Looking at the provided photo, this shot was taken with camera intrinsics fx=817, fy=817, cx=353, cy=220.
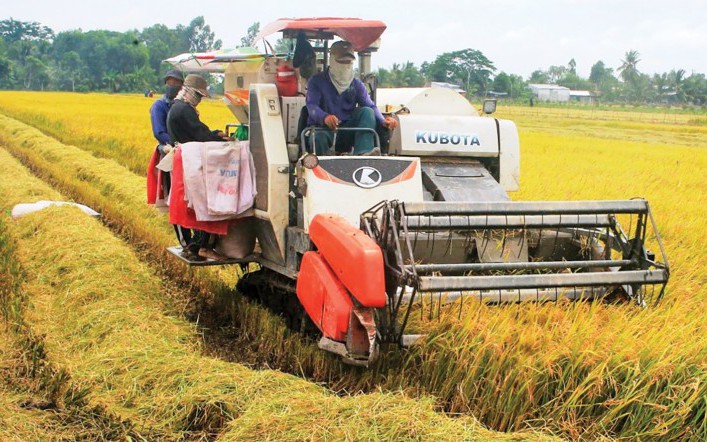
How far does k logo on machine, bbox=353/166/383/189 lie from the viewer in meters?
5.16

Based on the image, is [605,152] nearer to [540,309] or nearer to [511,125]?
[511,125]

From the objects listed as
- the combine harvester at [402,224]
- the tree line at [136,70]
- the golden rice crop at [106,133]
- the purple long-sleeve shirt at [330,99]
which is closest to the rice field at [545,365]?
the combine harvester at [402,224]

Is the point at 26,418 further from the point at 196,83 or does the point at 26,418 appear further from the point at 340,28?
the point at 196,83

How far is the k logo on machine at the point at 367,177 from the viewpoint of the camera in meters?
5.16

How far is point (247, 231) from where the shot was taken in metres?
6.14

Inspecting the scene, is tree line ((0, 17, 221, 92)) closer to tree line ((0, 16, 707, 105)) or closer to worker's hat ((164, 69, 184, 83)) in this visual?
tree line ((0, 16, 707, 105))

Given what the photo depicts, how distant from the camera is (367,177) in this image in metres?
5.18

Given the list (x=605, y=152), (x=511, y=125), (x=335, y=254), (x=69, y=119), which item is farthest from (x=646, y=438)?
(x=69, y=119)

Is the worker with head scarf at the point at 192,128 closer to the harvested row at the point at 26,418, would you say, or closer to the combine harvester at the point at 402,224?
the combine harvester at the point at 402,224

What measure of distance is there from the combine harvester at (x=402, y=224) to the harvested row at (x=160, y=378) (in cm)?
47

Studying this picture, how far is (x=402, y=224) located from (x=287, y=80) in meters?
2.31

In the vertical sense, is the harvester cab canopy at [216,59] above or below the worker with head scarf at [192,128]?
above

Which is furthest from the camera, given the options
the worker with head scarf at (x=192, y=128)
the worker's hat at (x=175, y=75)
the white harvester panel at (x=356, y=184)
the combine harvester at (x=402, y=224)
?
the worker's hat at (x=175, y=75)

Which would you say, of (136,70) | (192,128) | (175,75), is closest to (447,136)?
(192,128)
